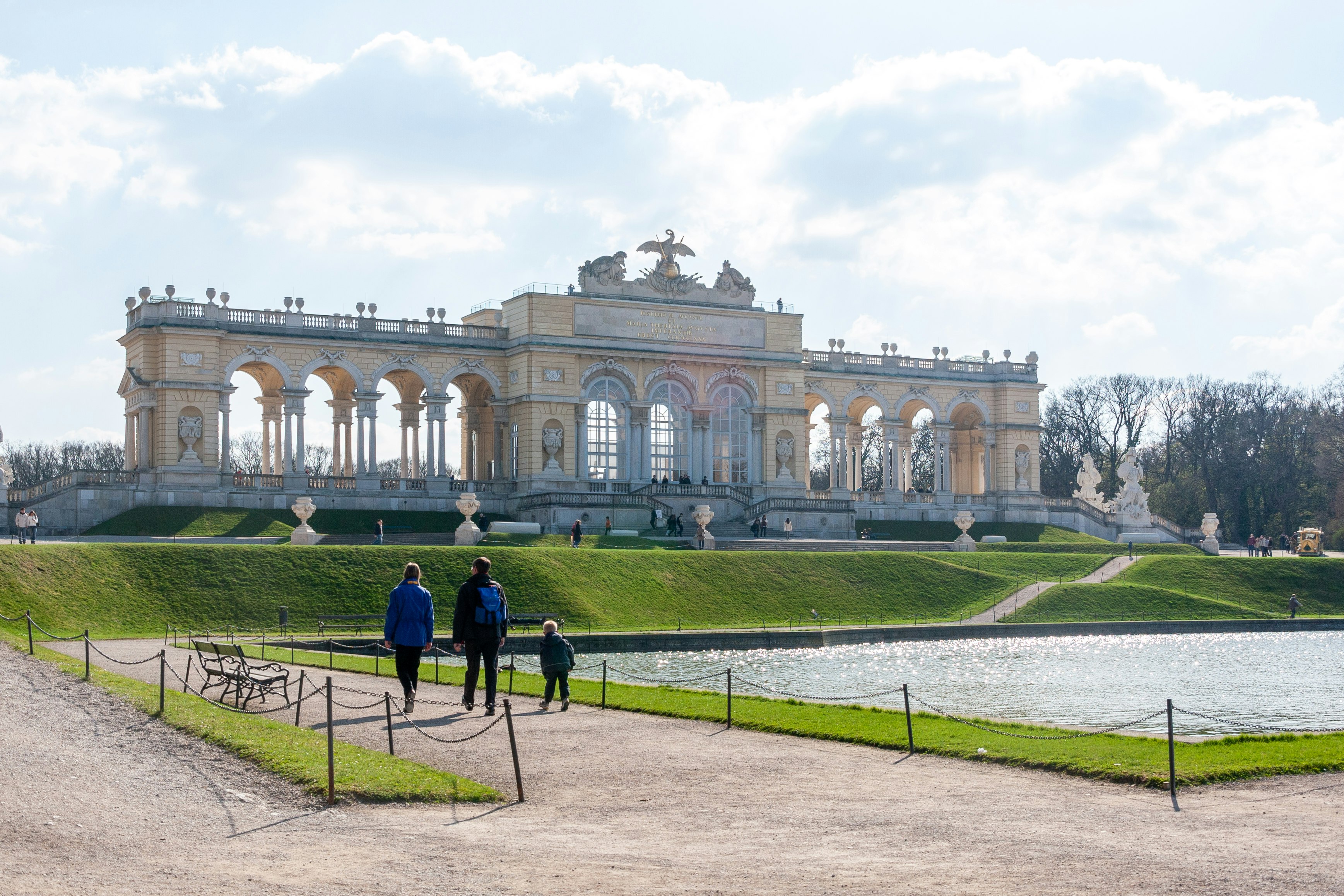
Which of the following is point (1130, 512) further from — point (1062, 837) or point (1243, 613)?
point (1062, 837)

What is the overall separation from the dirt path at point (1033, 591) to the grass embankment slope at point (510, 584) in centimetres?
51

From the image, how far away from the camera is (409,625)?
19.8 metres

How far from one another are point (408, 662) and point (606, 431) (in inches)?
1937

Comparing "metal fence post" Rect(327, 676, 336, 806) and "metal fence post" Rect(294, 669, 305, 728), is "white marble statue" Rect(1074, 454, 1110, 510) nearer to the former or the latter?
"metal fence post" Rect(294, 669, 305, 728)

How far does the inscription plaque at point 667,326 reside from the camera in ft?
222

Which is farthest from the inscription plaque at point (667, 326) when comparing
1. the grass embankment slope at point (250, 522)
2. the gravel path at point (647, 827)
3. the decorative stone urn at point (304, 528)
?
the gravel path at point (647, 827)

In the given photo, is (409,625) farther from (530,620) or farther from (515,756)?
(530,620)

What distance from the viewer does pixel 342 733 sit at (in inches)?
717

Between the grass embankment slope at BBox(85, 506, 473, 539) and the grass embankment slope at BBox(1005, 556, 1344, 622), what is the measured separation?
2541 cm

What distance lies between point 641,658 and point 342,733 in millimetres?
17327

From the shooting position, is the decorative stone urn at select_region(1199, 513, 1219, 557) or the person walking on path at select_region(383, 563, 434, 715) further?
the decorative stone urn at select_region(1199, 513, 1219, 557)

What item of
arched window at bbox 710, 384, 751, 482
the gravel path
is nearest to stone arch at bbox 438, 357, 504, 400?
arched window at bbox 710, 384, 751, 482

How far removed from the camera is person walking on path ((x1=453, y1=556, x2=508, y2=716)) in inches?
786

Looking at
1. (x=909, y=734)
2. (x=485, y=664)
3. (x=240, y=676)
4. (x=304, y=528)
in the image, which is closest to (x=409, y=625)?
A: (x=485, y=664)
